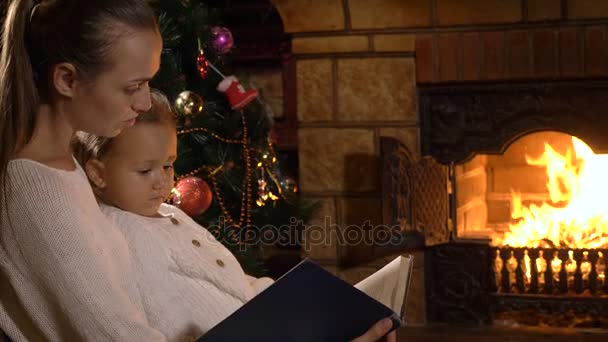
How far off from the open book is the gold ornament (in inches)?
42.2

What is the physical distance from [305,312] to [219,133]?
4.38ft

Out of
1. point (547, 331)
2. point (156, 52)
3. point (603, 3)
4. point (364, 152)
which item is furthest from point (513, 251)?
point (156, 52)

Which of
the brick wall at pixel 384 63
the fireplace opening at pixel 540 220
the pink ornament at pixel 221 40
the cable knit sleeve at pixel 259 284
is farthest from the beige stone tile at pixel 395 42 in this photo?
the cable knit sleeve at pixel 259 284

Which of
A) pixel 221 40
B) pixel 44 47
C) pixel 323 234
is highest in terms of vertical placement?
pixel 221 40

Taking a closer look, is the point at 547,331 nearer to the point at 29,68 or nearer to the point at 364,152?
the point at 364,152

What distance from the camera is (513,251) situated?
2.80 meters

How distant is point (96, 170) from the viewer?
4.05ft

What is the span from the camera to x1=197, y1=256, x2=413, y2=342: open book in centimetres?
108

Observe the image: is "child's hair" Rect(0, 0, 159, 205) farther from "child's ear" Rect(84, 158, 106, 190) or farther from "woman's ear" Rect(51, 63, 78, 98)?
"child's ear" Rect(84, 158, 106, 190)

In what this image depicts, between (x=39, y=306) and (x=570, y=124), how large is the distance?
200 centimetres

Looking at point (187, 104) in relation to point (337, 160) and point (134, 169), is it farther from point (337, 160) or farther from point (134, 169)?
point (134, 169)

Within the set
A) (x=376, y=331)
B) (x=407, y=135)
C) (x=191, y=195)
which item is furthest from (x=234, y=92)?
(x=376, y=331)

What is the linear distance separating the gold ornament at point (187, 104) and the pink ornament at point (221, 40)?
26cm

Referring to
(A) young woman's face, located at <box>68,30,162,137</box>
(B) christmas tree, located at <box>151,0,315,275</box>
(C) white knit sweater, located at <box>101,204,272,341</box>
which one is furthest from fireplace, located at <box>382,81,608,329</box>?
(A) young woman's face, located at <box>68,30,162,137</box>
